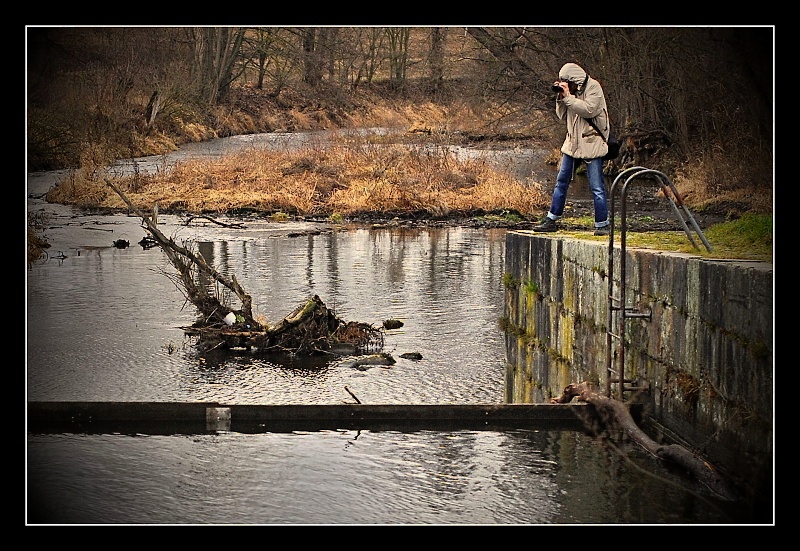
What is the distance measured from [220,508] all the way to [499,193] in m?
21.7

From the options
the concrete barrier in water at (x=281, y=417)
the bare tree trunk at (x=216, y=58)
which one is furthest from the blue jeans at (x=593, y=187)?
the bare tree trunk at (x=216, y=58)

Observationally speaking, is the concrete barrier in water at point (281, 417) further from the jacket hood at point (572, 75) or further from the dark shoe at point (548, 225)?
the jacket hood at point (572, 75)

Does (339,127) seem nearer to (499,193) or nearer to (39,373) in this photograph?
(499,193)

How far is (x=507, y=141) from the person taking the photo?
33.7m

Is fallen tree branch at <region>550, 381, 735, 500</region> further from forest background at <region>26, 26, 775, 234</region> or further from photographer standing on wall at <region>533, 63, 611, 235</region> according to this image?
forest background at <region>26, 26, 775, 234</region>

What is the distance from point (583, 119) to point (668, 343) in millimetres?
3830

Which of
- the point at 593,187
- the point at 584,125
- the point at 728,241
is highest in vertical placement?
the point at 584,125

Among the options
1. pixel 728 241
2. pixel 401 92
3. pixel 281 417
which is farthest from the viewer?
pixel 401 92

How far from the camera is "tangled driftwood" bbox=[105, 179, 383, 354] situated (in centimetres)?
1377

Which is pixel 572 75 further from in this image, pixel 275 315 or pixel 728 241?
pixel 275 315

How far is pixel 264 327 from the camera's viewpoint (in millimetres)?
14039

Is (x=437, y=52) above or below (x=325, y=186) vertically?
above

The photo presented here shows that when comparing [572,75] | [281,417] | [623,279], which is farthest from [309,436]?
[572,75]

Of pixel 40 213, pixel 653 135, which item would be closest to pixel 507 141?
pixel 653 135
